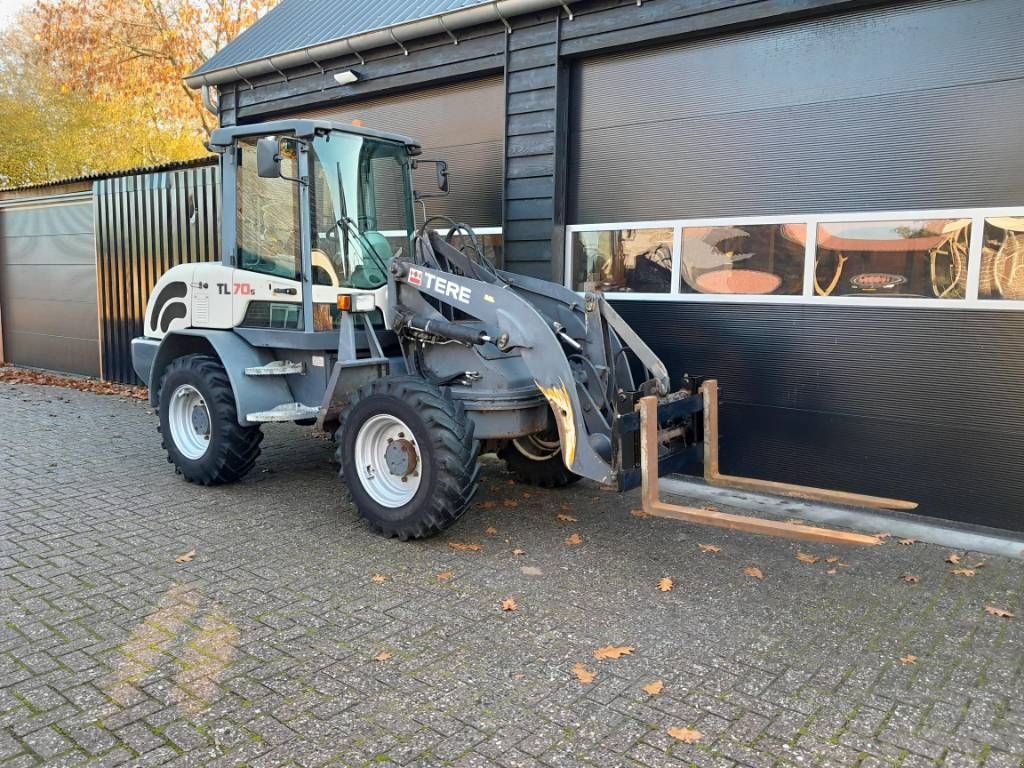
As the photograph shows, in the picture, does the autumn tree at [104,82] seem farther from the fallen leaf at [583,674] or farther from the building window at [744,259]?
the fallen leaf at [583,674]

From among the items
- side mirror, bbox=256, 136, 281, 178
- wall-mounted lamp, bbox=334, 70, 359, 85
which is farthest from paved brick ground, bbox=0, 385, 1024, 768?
wall-mounted lamp, bbox=334, 70, 359, 85

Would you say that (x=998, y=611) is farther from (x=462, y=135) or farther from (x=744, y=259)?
(x=462, y=135)

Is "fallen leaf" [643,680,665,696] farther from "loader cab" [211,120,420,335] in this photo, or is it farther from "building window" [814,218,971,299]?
"building window" [814,218,971,299]

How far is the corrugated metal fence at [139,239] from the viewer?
34.3ft

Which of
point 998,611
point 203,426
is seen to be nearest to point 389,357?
point 203,426

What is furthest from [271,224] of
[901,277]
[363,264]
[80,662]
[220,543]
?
[901,277]

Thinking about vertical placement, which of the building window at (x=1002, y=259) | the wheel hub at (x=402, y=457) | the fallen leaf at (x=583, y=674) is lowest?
the fallen leaf at (x=583, y=674)

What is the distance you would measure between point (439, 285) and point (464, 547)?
1.75m

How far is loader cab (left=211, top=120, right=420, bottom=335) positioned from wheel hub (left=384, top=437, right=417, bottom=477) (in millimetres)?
1155

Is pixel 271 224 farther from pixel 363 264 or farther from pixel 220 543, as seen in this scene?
pixel 220 543

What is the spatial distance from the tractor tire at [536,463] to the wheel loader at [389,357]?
18mm

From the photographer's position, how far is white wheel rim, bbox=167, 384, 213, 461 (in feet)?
21.6

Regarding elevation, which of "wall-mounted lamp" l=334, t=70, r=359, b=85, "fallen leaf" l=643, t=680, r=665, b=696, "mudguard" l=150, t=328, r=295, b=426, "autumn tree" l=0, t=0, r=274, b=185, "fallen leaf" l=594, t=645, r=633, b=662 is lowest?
"fallen leaf" l=643, t=680, r=665, b=696

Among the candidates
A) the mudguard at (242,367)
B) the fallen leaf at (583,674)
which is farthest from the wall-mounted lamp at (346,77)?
the fallen leaf at (583,674)
